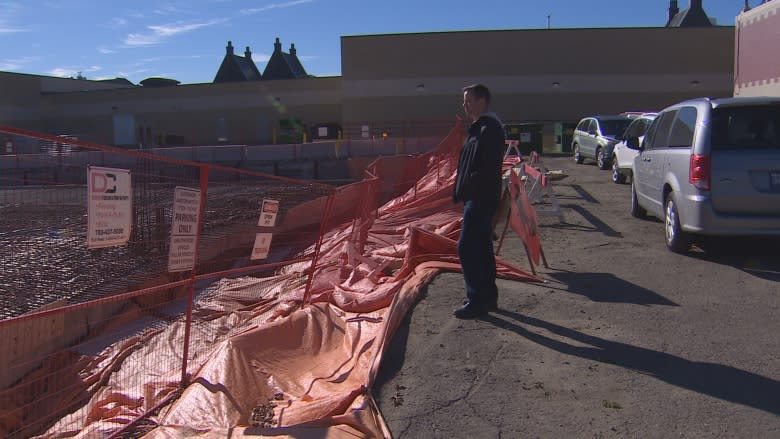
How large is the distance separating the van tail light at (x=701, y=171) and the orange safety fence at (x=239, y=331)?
6.80 feet

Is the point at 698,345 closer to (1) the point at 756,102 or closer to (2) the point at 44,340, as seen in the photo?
(1) the point at 756,102

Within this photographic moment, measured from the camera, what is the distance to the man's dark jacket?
5.45 meters

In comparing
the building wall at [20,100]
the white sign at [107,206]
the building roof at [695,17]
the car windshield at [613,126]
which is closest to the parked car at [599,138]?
the car windshield at [613,126]

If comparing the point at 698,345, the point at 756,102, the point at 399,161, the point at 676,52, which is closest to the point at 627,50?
the point at 676,52

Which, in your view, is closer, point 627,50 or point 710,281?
point 710,281

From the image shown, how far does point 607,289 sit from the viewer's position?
6.59 m

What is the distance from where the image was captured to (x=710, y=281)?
675cm

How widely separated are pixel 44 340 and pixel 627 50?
42.3m

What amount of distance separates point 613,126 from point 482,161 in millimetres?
16462

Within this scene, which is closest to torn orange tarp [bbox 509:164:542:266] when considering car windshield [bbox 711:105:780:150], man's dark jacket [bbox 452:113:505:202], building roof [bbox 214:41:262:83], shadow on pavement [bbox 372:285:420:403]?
man's dark jacket [bbox 452:113:505:202]

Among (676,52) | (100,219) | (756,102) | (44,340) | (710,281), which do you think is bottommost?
(44,340)

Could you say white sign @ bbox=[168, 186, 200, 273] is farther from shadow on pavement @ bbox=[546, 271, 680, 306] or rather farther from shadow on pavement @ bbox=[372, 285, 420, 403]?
shadow on pavement @ bbox=[546, 271, 680, 306]

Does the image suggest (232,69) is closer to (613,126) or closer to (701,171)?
(613,126)

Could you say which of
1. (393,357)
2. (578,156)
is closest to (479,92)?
(393,357)
